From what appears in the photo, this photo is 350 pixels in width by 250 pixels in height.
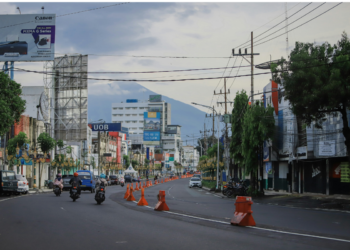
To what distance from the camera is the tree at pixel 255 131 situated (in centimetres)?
3328

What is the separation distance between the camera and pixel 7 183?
34219mm

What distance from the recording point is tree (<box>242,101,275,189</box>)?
3328cm

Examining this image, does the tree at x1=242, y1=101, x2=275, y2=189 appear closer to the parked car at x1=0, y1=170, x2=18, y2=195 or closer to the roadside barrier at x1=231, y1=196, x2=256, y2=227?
the parked car at x1=0, y1=170, x2=18, y2=195

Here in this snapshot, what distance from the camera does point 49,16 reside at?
1996 inches

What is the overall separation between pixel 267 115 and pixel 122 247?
82.9 ft

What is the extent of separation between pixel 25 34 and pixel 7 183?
887 inches

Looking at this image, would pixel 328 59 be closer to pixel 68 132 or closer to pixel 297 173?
pixel 297 173

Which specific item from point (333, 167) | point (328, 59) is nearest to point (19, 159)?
point (333, 167)

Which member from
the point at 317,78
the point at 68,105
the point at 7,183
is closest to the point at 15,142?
the point at 7,183

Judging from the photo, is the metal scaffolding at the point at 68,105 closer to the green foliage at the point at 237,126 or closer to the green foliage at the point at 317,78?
the green foliage at the point at 237,126

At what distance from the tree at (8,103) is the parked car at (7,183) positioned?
446cm

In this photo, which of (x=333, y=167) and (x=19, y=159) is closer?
(x=333, y=167)

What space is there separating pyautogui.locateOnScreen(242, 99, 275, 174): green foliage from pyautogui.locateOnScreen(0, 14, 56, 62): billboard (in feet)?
88.3

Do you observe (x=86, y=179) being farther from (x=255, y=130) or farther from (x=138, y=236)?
(x=138, y=236)
